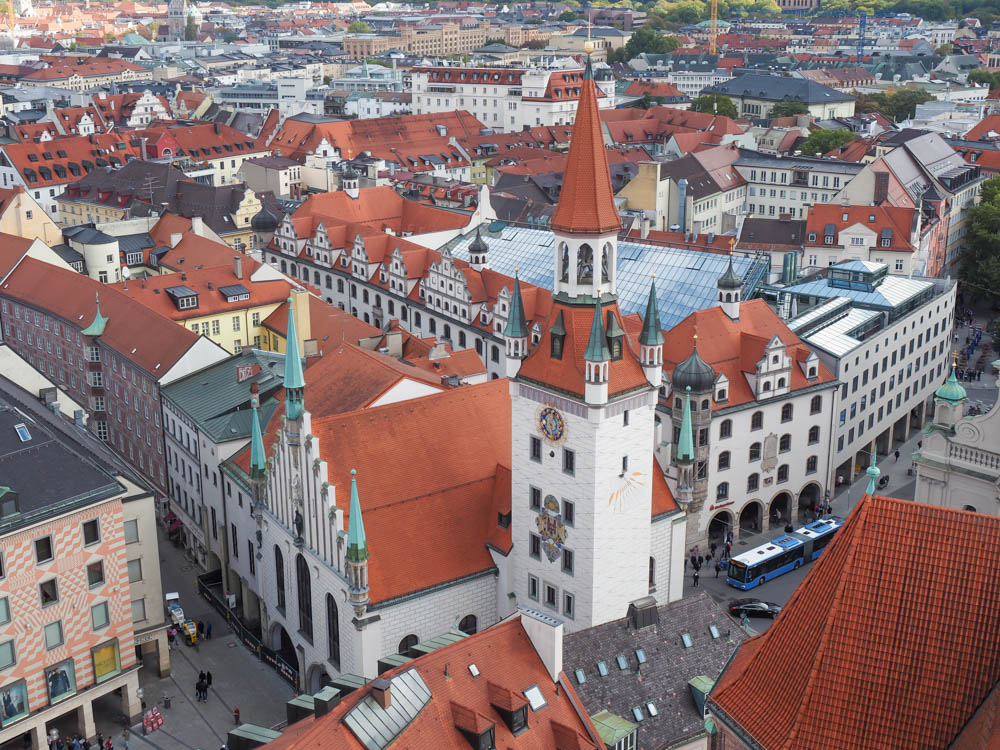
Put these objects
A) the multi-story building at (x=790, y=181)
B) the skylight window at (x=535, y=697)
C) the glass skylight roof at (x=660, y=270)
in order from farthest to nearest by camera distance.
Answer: the multi-story building at (x=790, y=181) → the glass skylight roof at (x=660, y=270) → the skylight window at (x=535, y=697)

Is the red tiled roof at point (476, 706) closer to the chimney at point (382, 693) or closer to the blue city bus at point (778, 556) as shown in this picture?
the chimney at point (382, 693)

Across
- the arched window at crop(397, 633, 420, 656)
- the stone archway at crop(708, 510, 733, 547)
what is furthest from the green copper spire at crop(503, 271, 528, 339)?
the stone archway at crop(708, 510, 733, 547)

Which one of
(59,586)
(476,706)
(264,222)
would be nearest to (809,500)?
(476,706)

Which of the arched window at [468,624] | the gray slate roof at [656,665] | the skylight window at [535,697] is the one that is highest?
the skylight window at [535,697]

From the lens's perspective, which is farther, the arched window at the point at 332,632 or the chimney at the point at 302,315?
the chimney at the point at 302,315

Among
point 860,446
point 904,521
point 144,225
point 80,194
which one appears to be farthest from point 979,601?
point 80,194

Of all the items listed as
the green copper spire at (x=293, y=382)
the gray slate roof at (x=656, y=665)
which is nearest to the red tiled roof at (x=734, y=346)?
the gray slate roof at (x=656, y=665)
